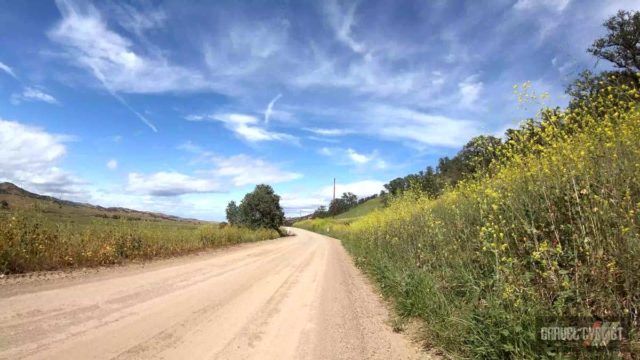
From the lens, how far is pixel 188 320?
7.18 metres

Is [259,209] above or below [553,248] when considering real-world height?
above

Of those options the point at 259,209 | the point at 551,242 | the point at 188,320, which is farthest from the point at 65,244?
the point at 259,209

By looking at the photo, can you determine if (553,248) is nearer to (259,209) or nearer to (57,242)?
(57,242)

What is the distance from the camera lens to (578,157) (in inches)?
203

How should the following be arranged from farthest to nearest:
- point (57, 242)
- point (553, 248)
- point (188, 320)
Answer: point (57, 242) → point (188, 320) → point (553, 248)

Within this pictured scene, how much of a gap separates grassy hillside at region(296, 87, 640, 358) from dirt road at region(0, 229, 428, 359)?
1.33m

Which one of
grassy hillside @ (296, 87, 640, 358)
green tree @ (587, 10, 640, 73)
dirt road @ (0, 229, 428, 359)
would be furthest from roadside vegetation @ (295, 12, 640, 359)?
green tree @ (587, 10, 640, 73)

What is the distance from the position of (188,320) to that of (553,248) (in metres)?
5.54

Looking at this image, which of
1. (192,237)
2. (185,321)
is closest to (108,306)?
(185,321)

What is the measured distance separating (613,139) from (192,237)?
22543mm

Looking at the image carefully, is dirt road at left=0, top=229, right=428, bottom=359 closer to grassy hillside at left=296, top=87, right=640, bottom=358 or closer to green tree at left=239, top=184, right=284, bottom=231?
grassy hillside at left=296, top=87, right=640, bottom=358

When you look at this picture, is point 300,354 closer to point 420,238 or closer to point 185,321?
point 185,321

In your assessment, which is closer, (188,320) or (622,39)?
(188,320)

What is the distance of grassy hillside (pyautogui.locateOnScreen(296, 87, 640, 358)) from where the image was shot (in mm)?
4145
